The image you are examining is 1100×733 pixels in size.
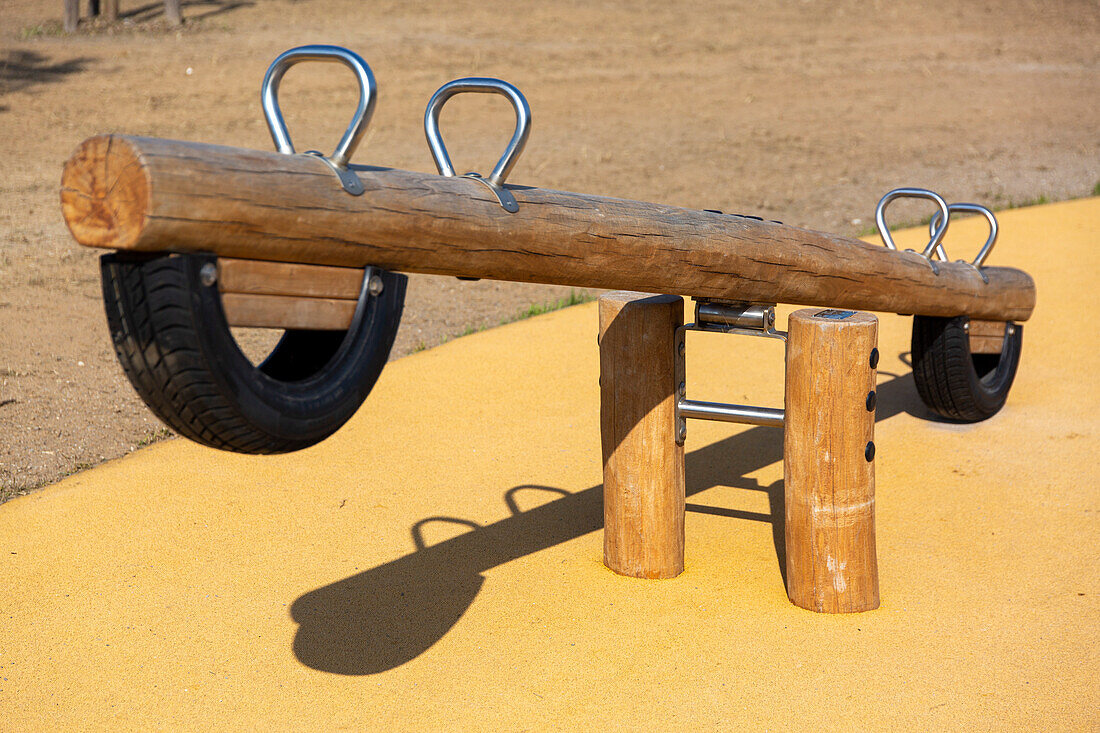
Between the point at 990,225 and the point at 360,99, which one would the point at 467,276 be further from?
the point at 990,225

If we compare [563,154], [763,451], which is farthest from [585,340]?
[563,154]

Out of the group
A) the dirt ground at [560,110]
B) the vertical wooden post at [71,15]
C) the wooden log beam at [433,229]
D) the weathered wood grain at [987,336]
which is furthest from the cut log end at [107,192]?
the vertical wooden post at [71,15]

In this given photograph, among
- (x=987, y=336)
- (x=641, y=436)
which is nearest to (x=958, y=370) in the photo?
(x=987, y=336)

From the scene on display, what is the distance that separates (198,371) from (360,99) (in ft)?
1.98

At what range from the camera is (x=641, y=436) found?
10.8ft

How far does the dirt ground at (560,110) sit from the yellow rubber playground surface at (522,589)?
1.03 meters

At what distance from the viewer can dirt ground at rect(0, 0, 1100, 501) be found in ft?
20.8

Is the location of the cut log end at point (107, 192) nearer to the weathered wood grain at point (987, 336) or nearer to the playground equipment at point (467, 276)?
the playground equipment at point (467, 276)

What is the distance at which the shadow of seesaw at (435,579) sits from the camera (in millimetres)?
3043

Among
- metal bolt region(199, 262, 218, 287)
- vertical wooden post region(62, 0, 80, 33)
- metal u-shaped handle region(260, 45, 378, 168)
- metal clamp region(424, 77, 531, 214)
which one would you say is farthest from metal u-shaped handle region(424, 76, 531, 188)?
vertical wooden post region(62, 0, 80, 33)

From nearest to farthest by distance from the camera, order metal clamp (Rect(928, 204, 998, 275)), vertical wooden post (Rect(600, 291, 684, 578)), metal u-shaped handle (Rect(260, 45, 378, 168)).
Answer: metal u-shaped handle (Rect(260, 45, 378, 168)) < vertical wooden post (Rect(600, 291, 684, 578)) < metal clamp (Rect(928, 204, 998, 275))

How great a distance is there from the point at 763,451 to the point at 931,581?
1222 millimetres

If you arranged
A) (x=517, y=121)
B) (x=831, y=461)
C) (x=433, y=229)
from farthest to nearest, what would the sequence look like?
1. (x=831, y=461)
2. (x=517, y=121)
3. (x=433, y=229)

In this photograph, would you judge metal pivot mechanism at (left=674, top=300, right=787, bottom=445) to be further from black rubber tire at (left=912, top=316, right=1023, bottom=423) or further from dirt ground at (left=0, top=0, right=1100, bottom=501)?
dirt ground at (left=0, top=0, right=1100, bottom=501)
